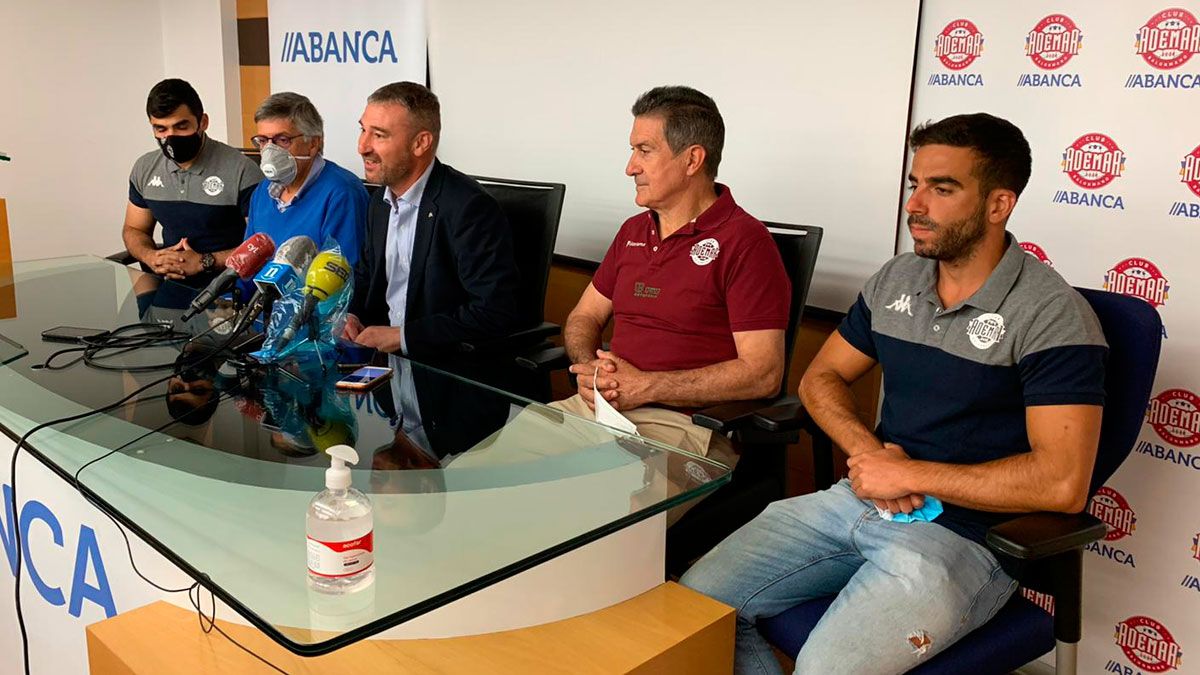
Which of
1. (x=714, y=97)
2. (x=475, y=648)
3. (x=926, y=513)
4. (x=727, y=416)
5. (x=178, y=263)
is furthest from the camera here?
(x=178, y=263)

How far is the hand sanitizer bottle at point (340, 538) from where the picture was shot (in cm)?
119

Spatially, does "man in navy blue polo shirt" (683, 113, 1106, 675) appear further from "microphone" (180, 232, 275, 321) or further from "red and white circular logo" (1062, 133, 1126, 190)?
"microphone" (180, 232, 275, 321)

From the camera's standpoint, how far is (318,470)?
1.53 m

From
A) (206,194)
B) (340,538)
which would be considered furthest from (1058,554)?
(206,194)

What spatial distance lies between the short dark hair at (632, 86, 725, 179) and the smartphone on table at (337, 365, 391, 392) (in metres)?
0.86

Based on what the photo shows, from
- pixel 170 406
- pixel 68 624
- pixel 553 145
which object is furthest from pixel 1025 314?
pixel 553 145

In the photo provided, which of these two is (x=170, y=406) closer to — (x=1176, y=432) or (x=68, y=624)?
(x=68, y=624)

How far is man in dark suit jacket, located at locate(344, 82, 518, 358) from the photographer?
2754 mm

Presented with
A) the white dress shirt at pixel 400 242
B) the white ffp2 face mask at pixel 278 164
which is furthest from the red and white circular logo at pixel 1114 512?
the white ffp2 face mask at pixel 278 164

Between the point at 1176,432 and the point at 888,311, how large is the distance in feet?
2.48

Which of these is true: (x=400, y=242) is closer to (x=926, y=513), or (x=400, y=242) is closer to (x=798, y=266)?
(x=798, y=266)

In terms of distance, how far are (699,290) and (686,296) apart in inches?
1.5

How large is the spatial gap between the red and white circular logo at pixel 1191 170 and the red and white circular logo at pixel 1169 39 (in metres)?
0.19

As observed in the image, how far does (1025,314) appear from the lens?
1796 mm
